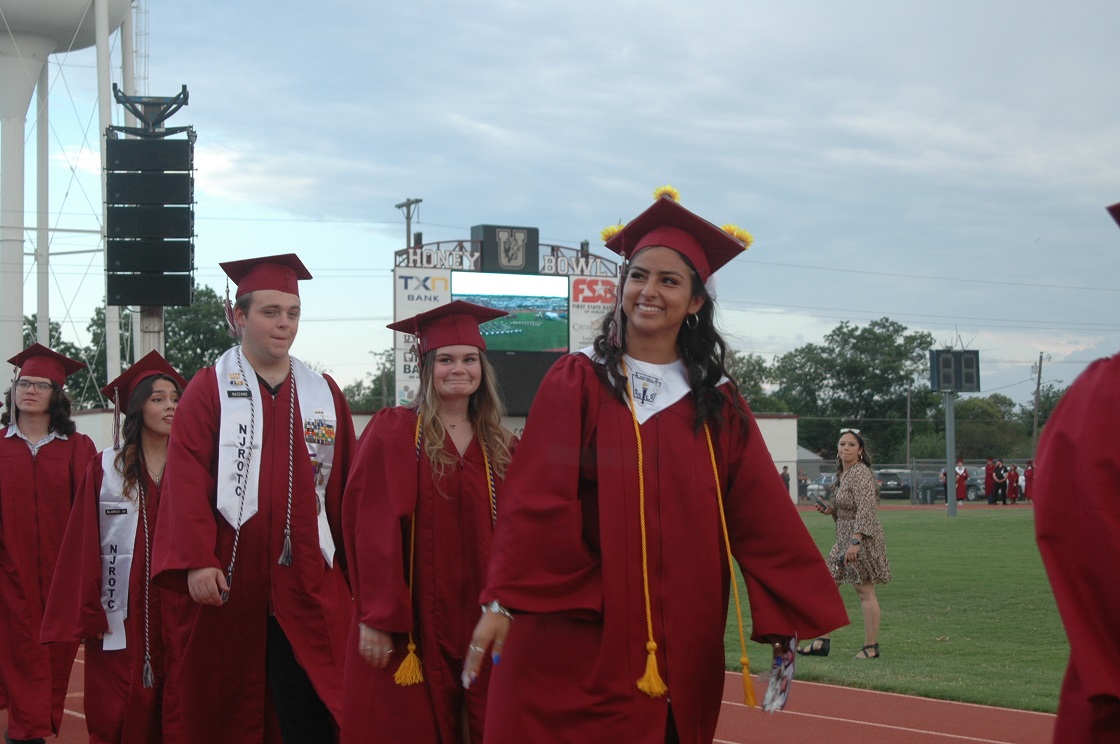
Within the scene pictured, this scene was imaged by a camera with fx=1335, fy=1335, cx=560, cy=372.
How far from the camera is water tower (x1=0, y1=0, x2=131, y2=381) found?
26391mm

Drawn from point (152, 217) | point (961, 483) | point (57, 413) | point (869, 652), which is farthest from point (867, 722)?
point (961, 483)

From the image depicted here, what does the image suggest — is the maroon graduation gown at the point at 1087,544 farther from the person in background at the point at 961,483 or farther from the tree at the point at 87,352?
the tree at the point at 87,352

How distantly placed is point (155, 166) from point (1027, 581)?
12.0 meters

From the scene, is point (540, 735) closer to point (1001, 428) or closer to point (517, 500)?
point (517, 500)

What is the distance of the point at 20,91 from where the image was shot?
27422 millimetres

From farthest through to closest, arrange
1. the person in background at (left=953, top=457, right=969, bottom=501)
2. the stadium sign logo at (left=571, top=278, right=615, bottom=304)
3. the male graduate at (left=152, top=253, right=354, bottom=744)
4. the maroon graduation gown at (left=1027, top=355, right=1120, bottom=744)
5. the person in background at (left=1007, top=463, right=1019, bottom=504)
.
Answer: the person in background at (left=953, top=457, right=969, bottom=501)
the person in background at (left=1007, top=463, right=1019, bottom=504)
the stadium sign logo at (left=571, top=278, right=615, bottom=304)
the male graduate at (left=152, top=253, right=354, bottom=744)
the maroon graduation gown at (left=1027, top=355, right=1120, bottom=744)

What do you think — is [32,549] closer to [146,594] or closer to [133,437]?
[133,437]

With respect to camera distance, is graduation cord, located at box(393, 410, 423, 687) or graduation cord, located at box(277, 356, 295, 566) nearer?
graduation cord, located at box(393, 410, 423, 687)

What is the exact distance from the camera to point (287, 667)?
533 centimetres

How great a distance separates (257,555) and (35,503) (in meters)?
3.58

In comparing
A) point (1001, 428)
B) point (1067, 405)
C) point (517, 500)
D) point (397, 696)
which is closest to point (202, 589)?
point (397, 696)

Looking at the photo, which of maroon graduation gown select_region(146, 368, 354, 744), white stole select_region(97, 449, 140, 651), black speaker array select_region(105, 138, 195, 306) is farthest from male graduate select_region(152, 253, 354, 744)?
black speaker array select_region(105, 138, 195, 306)

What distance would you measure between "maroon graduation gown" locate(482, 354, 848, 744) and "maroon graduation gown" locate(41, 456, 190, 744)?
252 centimetres

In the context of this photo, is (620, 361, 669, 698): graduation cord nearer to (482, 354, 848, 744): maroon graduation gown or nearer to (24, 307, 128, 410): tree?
(482, 354, 848, 744): maroon graduation gown
